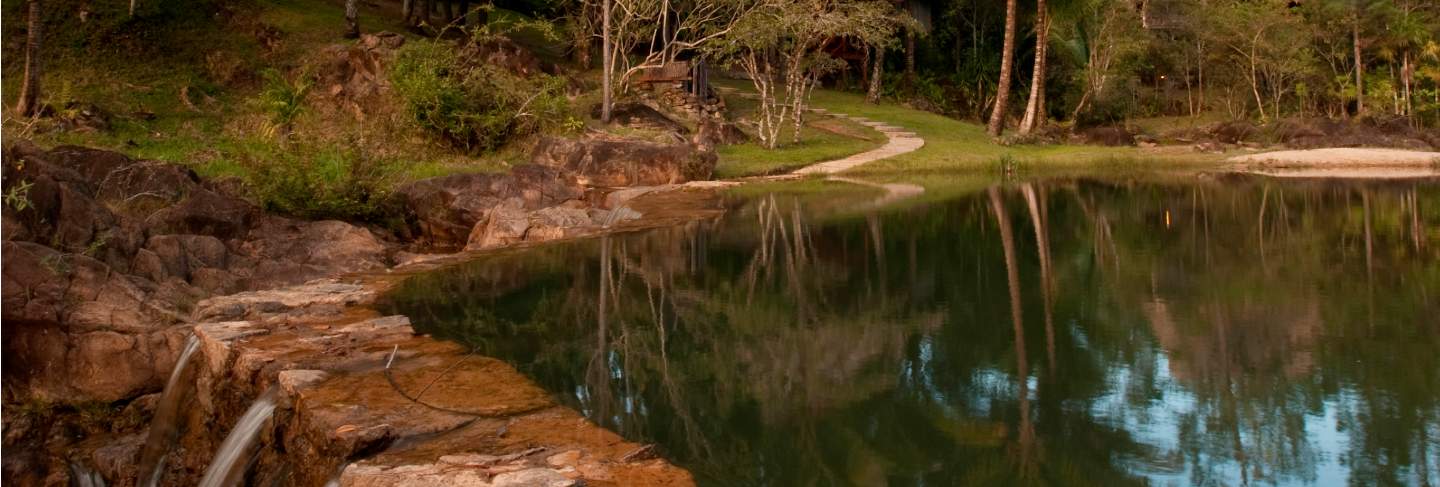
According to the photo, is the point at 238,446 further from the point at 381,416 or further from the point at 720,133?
the point at 720,133

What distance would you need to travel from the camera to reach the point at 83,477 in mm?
8547

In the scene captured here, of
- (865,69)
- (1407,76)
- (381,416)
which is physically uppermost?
(865,69)

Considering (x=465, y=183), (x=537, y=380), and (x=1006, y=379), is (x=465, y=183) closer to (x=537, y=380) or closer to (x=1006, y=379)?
(x=537, y=380)

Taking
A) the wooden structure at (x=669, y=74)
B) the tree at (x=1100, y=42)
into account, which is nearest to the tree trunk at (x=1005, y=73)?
the tree at (x=1100, y=42)

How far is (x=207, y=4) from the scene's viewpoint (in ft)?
105

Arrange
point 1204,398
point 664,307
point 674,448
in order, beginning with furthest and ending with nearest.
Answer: point 664,307 → point 1204,398 → point 674,448

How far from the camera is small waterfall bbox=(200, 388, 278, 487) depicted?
24.7 feet

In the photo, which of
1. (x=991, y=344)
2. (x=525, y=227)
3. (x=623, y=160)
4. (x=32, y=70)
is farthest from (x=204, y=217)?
(x=32, y=70)

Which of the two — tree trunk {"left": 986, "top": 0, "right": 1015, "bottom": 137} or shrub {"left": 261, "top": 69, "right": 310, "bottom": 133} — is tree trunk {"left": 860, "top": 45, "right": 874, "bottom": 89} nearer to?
tree trunk {"left": 986, "top": 0, "right": 1015, "bottom": 137}

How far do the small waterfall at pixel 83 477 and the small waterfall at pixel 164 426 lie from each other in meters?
0.35

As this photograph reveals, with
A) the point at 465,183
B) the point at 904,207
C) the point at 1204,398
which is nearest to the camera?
the point at 1204,398

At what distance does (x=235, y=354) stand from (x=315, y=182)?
742cm

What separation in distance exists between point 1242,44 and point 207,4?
33739 mm

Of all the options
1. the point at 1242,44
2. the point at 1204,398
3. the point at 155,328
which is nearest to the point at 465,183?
the point at 155,328
